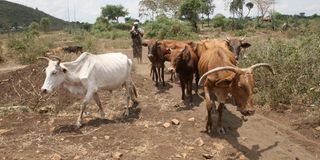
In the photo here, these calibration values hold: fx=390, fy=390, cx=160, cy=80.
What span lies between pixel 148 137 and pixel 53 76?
2.05m

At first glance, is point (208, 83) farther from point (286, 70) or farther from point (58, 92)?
point (58, 92)

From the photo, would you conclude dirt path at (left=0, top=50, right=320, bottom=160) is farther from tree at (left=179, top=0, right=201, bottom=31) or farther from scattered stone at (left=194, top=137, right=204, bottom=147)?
tree at (left=179, top=0, right=201, bottom=31)

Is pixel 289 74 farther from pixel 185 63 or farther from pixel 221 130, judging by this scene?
pixel 221 130

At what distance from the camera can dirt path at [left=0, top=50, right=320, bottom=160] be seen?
6.25m

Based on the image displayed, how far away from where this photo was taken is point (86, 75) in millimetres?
Answer: 7352

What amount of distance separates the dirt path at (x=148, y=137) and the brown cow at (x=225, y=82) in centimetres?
59

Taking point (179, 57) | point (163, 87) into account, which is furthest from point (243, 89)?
point (163, 87)

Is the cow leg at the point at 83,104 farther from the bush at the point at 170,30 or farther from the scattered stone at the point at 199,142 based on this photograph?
the bush at the point at 170,30

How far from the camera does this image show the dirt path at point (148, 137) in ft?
20.5

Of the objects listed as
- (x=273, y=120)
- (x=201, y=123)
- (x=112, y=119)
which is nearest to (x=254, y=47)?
(x=273, y=120)

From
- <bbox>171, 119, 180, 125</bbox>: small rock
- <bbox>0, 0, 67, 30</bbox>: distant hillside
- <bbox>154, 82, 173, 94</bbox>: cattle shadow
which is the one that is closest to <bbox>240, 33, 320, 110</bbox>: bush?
<bbox>154, 82, 173, 94</bbox>: cattle shadow

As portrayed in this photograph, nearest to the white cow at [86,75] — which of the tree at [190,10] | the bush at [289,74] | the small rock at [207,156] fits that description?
the small rock at [207,156]

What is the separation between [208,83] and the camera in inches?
269

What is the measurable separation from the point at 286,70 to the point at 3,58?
1521 centimetres
